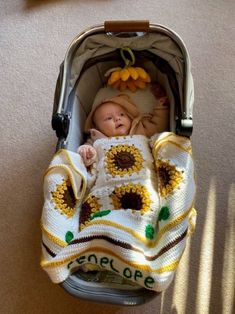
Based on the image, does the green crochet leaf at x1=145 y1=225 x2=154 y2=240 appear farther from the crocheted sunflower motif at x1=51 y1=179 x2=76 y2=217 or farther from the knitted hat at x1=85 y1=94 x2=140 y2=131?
the knitted hat at x1=85 y1=94 x2=140 y2=131

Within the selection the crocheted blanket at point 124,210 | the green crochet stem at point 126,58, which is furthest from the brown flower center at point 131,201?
the green crochet stem at point 126,58

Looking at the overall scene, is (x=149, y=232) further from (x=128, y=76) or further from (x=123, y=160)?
(x=128, y=76)

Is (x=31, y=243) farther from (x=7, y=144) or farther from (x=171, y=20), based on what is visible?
(x=171, y=20)

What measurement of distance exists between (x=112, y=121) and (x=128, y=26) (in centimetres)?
30

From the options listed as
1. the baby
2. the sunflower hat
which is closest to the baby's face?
the baby

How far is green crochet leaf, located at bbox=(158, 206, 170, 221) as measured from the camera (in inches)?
42.1

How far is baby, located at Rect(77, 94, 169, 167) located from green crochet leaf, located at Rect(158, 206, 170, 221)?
0.34 meters

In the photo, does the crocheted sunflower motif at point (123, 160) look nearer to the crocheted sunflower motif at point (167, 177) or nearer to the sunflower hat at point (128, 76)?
the crocheted sunflower motif at point (167, 177)

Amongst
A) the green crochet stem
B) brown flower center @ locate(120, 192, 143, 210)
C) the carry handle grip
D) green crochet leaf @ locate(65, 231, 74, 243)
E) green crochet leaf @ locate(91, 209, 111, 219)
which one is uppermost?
the carry handle grip

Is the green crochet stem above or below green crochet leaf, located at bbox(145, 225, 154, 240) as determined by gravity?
above

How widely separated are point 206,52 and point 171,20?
24cm

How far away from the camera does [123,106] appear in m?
1.37

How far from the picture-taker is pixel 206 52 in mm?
1674

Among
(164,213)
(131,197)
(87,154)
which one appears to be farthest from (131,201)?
(87,154)
